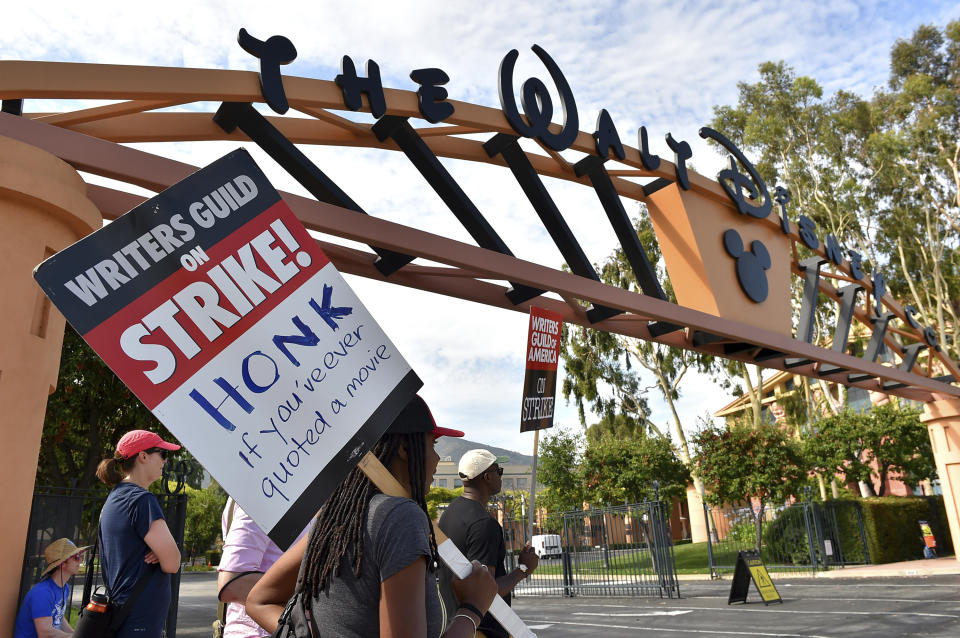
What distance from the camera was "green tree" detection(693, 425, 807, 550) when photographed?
20422mm

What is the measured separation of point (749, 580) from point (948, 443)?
6.19 meters

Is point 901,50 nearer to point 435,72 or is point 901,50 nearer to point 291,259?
point 435,72

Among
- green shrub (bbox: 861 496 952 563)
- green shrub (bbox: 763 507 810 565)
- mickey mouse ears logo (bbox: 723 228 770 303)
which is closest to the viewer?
mickey mouse ears logo (bbox: 723 228 770 303)

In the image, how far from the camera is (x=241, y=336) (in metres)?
1.85

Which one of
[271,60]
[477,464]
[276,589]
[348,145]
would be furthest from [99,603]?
[348,145]

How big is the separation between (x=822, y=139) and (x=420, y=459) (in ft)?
89.2

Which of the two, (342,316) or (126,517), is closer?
(342,316)

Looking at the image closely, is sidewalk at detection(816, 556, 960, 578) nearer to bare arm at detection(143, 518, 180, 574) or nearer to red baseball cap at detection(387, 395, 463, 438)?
bare arm at detection(143, 518, 180, 574)

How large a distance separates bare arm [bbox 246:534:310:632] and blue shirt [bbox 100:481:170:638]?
125cm

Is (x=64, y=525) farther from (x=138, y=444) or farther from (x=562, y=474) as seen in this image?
(x=562, y=474)

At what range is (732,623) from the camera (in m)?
10.9

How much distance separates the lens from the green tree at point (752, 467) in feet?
67.0

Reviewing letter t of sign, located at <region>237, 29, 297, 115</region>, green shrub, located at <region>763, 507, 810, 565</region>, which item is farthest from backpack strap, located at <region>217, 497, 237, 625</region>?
green shrub, located at <region>763, 507, 810, 565</region>

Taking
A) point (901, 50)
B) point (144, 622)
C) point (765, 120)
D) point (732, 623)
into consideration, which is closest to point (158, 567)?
point (144, 622)
